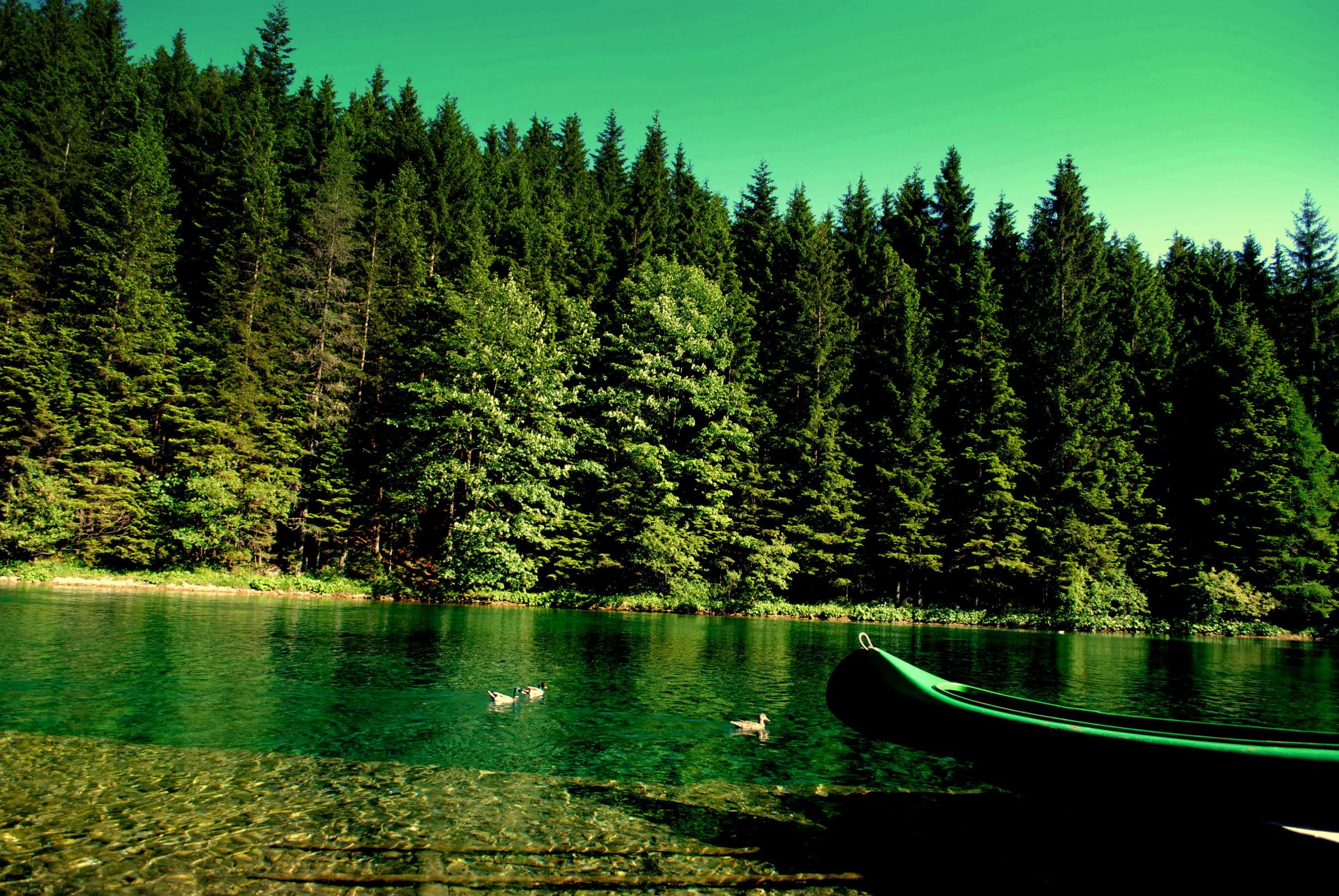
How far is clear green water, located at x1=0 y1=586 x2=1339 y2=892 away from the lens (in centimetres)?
505

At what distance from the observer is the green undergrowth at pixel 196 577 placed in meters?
28.8

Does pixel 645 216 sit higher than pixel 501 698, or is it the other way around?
pixel 645 216

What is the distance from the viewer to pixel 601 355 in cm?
4084

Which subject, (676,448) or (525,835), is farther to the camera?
(676,448)

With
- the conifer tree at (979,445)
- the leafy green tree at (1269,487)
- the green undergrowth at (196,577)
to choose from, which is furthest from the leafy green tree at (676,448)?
the leafy green tree at (1269,487)

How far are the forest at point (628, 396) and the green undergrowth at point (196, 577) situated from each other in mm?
977

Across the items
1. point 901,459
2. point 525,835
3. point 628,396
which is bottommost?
point 525,835

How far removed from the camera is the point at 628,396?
121ft

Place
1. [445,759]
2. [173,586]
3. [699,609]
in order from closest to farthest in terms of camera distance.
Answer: [445,759] < [173,586] < [699,609]

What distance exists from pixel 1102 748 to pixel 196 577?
115 ft

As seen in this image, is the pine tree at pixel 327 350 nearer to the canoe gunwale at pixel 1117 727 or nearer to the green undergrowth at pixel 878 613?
the green undergrowth at pixel 878 613

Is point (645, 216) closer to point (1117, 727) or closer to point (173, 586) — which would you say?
point (173, 586)

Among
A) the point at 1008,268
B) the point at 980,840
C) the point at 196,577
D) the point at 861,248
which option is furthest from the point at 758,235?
the point at 980,840

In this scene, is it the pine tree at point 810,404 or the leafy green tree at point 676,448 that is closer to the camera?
the leafy green tree at point 676,448
